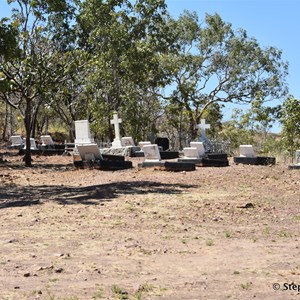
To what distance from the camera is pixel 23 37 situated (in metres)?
19.0

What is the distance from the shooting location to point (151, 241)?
20.8 ft

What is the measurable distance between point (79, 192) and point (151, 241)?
492 centimetres

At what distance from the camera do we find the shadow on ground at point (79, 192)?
979 cm

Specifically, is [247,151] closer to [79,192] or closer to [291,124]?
[291,124]

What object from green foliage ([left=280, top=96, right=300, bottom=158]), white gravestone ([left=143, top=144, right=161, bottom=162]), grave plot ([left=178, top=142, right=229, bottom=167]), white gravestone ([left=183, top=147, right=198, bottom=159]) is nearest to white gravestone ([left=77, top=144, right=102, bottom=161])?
white gravestone ([left=143, top=144, right=161, bottom=162])

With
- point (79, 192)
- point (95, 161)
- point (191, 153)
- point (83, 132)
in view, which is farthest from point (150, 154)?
point (83, 132)

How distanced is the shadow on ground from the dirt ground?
0.07 feet

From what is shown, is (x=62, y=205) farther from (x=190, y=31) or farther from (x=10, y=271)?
(x=190, y=31)

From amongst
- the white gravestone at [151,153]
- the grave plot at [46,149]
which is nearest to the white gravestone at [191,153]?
the white gravestone at [151,153]

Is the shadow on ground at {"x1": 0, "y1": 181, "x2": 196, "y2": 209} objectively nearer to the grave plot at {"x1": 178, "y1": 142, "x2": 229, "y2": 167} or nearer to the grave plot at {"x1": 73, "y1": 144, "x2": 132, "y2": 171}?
the grave plot at {"x1": 73, "y1": 144, "x2": 132, "y2": 171}

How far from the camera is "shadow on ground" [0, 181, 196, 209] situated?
979cm

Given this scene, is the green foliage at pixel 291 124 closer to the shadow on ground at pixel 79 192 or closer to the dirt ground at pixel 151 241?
the dirt ground at pixel 151 241

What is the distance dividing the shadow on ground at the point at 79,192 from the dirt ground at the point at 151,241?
0.07 feet

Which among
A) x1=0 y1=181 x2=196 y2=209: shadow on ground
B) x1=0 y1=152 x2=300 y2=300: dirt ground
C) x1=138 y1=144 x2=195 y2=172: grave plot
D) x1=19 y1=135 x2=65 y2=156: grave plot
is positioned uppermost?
x1=19 y1=135 x2=65 y2=156: grave plot
